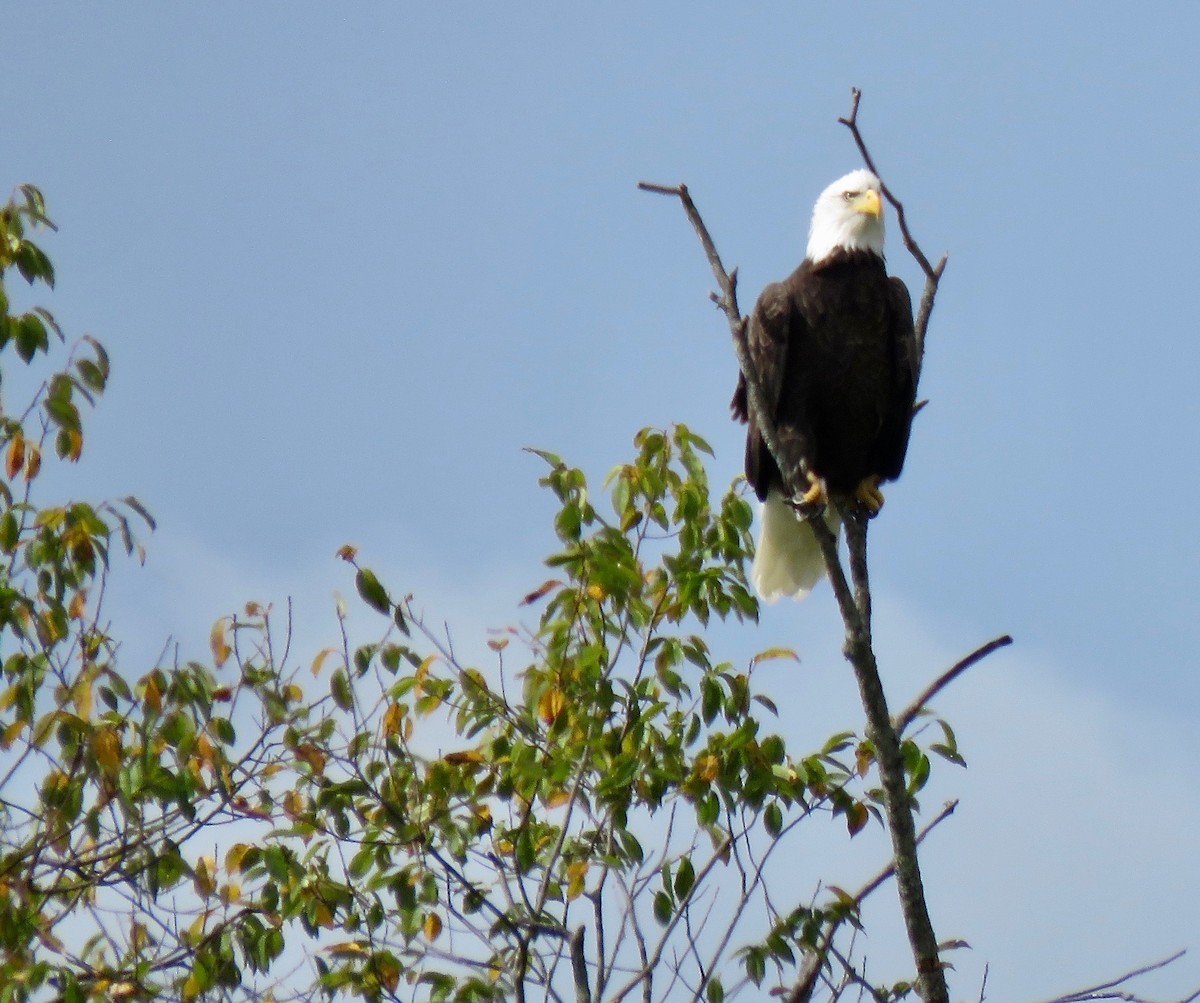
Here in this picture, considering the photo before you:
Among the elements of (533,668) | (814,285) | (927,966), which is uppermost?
(814,285)

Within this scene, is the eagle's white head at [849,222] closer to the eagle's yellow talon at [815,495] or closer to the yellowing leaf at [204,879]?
the eagle's yellow talon at [815,495]

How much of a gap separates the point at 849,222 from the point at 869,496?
101cm

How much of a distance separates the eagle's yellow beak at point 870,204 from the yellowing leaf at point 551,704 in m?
2.59

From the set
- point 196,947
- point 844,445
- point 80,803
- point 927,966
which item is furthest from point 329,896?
point 844,445

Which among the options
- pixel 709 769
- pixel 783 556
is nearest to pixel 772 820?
pixel 709 769

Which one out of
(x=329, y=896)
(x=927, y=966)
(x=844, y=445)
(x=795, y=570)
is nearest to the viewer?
(x=927, y=966)

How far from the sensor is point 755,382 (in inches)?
146

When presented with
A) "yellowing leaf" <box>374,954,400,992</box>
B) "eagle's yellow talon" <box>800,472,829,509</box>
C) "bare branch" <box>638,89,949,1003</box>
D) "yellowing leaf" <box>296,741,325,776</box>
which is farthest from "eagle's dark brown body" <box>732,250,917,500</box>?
"yellowing leaf" <box>374,954,400,992</box>

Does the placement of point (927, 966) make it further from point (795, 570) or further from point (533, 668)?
point (795, 570)

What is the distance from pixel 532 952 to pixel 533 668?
68 centimetres

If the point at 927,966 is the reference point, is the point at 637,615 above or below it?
above

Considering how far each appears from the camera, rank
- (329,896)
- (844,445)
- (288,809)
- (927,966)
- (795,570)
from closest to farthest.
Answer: (927,966), (329,896), (288,809), (844,445), (795,570)

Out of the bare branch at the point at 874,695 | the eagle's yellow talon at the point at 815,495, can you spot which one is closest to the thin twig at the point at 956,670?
the bare branch at the point at 874,695

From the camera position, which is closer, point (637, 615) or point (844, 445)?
point (637, 615)
